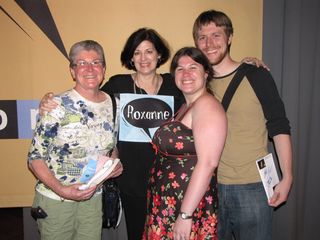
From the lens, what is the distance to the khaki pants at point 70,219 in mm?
1825

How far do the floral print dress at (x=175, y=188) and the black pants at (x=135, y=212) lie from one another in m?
0.47

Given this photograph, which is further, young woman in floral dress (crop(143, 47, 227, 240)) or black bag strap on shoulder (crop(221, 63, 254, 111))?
black bag strap on shoulder (crop(221, 63, 254, 111))

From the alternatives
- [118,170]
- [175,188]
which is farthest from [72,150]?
[175,188]

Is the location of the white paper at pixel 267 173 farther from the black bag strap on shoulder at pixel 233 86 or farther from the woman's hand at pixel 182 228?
the woman's hand at pixel 182 228

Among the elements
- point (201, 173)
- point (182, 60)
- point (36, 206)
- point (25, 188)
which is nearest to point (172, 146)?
point (201, 173)

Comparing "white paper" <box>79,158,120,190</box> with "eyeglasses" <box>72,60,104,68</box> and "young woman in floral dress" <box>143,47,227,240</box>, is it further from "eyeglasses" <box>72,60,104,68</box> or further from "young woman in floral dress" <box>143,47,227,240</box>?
"eyeglasses" <box>72,60,104,68</box>

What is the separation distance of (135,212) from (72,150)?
0.78 m

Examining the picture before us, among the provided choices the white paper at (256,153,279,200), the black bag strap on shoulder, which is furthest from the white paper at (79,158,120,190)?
the white paper at (256,153,279,200)

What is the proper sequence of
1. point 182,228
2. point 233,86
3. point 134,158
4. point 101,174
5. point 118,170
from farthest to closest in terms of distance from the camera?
1. point 134,158
2. point 118,170
3. point 233,86
4. point 101,174
5. point 182,228

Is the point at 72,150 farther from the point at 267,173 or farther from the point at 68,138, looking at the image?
the point at 267,173

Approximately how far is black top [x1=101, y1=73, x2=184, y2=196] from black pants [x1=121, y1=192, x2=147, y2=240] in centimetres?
5

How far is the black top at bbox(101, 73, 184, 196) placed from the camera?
2.18 m

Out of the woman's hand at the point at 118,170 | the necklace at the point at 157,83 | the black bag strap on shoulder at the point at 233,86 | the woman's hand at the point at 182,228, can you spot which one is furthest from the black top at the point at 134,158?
the woman's hand at the point at 182,228

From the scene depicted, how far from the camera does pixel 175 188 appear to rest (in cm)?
165
